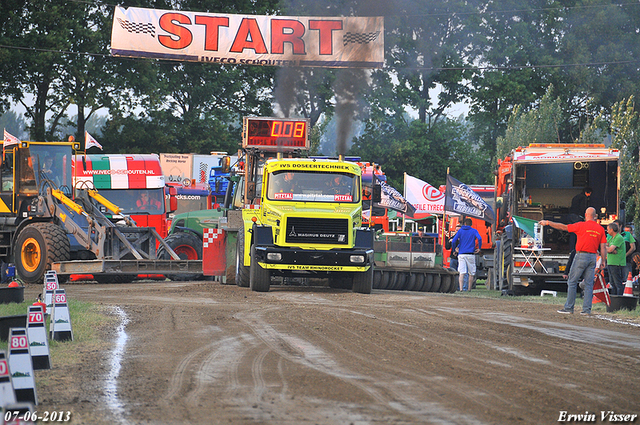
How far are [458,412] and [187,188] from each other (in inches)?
1055

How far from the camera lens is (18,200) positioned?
21656 millimetres

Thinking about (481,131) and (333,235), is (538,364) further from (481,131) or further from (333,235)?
(481,131)

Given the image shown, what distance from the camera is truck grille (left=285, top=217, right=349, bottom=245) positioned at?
17688mm

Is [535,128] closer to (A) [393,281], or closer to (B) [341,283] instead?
(A) [393,281]

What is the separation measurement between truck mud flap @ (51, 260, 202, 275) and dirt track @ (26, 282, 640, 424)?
6458 mm

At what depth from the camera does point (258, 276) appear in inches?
709

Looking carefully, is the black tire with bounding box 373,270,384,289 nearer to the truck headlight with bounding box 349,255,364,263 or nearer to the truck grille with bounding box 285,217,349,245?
the truck headlight with bounding box 349,255,364,263

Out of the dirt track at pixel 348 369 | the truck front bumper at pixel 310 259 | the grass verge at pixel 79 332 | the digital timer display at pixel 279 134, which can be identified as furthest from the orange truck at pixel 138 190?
the dirt track at pixel 348 369

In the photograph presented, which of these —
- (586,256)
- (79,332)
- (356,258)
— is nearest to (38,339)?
(79,332)

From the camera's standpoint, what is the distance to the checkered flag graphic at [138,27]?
2952cm

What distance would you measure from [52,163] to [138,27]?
9292 millimetres

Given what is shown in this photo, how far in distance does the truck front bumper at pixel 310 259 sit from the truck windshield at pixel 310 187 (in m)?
1.23

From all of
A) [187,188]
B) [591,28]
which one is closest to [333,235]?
[187,188]
